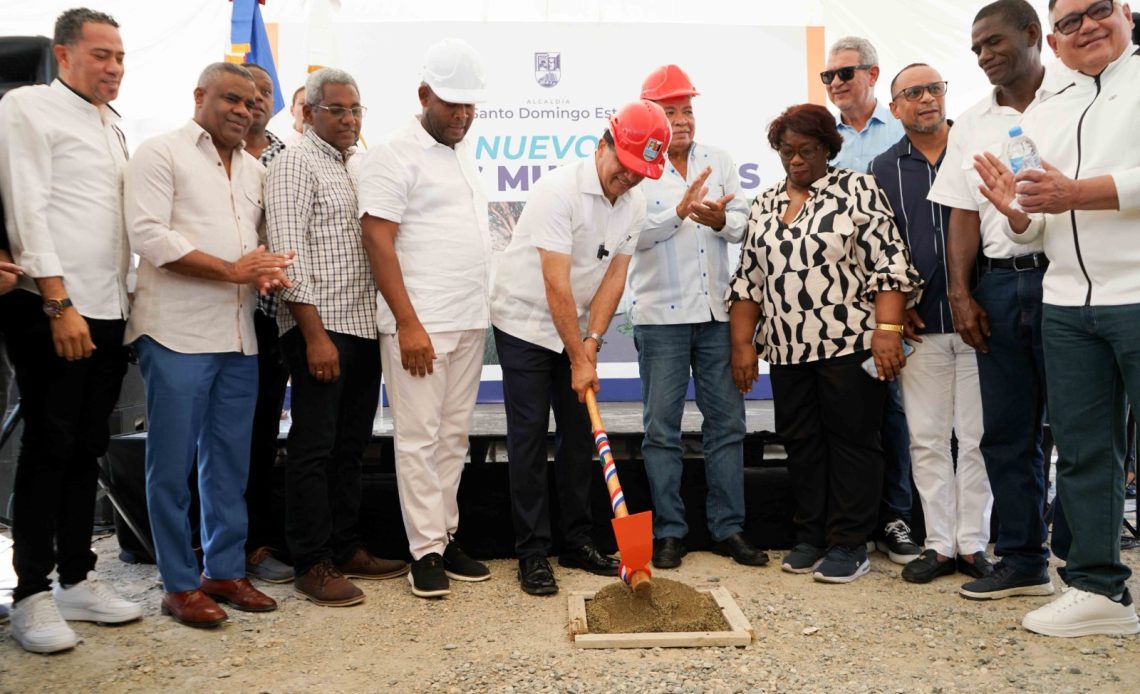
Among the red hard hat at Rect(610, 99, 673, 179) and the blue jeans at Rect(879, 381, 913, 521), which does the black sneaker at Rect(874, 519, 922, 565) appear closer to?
the blue jeans at Rect(879, 381, 913, 521)

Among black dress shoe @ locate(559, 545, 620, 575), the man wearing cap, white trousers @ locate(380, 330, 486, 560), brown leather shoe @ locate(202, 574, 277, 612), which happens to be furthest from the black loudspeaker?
black dress shoe @ locate(559, 545, 620, 575)

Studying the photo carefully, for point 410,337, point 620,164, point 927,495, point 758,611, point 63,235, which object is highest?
point 620,164

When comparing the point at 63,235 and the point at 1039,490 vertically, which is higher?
the point at 63,235

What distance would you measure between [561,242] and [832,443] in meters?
1.13

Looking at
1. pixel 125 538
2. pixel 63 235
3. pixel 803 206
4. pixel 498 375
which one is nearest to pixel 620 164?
pixel 803 206

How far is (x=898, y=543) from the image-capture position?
341 cm

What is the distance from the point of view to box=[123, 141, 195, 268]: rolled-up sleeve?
2.62 meters

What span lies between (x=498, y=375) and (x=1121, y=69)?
3.90 meters

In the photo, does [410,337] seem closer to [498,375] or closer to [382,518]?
[382,518]

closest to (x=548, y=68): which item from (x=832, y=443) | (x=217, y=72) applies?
(x=217, y=72)

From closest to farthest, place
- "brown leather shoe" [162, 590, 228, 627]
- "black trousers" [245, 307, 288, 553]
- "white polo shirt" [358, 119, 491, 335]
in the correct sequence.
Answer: "brown leather shoe" [162, 590, 228, 627] < "white polo shirt" [358, 119, 491, 335] < "black trousers" [245, 307, 288, 553]

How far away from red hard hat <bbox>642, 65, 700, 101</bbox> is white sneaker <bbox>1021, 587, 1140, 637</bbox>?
6.35 ft

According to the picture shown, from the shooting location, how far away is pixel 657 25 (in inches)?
225

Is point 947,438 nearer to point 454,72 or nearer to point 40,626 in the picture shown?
point 454,72
